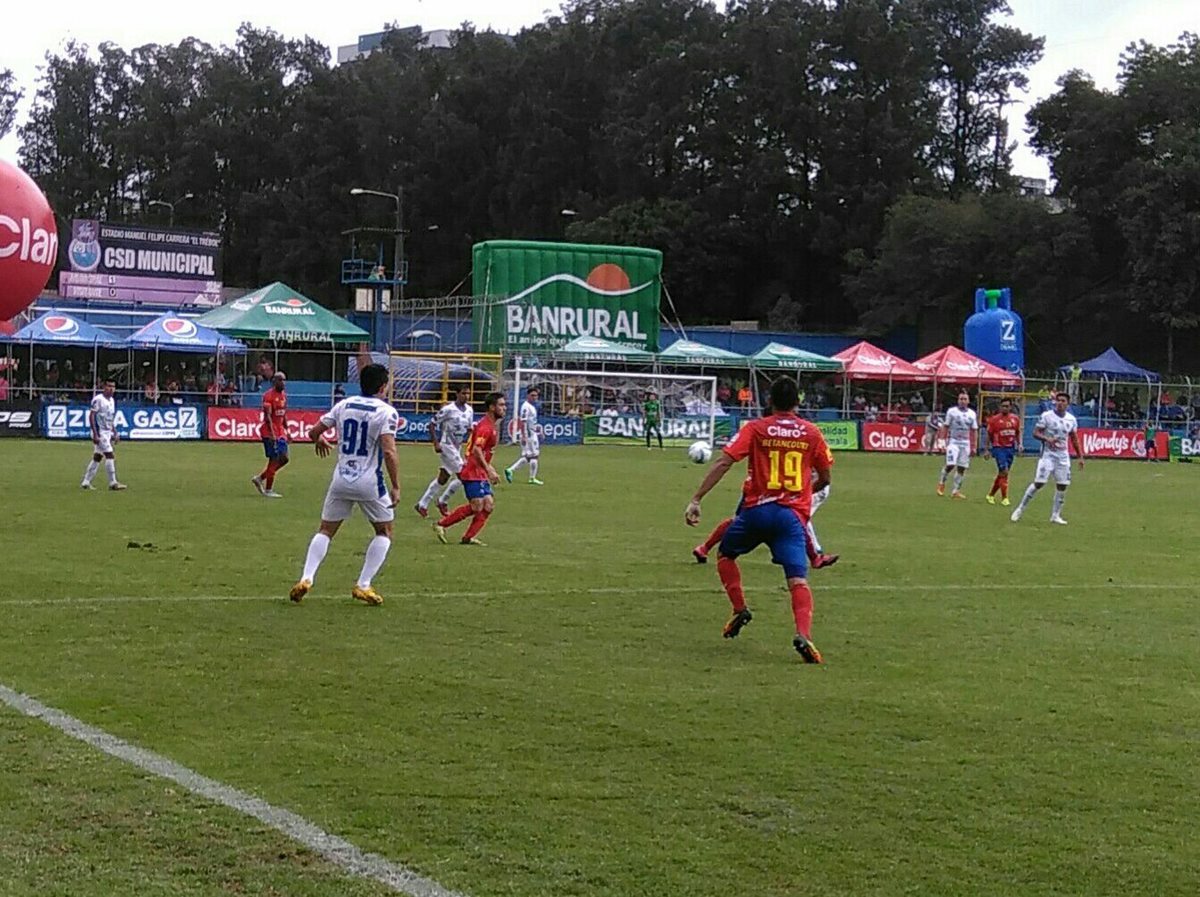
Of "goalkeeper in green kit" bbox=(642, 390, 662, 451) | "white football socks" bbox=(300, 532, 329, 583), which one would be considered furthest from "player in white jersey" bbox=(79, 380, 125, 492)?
"goalkeeper in green kit" bbox=(642, 390, 662, 451)

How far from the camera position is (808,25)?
7488 cm

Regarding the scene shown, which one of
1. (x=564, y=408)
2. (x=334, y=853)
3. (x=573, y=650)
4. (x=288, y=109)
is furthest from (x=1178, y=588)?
(x=288, y=109)

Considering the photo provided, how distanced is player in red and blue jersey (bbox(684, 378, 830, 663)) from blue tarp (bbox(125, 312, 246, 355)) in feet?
129

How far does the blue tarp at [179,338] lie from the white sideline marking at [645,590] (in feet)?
118

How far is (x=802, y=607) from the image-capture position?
10.1 meters

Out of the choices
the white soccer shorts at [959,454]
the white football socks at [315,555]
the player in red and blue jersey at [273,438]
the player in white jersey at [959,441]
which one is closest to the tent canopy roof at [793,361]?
the player in white jersey at [959,441]

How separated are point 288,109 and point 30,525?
253ft

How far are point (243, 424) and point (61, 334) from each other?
730 cm

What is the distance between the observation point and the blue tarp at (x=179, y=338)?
47.5m

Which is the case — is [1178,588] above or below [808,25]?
below

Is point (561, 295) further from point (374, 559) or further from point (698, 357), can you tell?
point (374, 559)

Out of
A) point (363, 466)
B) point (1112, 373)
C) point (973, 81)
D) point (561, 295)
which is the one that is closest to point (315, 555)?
point (363, 466)

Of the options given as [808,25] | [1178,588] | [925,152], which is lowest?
[1178,588]

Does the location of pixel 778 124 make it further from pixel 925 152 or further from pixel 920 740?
pixel 920 740
